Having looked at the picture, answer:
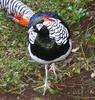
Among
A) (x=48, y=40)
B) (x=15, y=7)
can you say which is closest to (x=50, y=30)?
(x=48, y=40)

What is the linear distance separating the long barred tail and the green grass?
0.14m

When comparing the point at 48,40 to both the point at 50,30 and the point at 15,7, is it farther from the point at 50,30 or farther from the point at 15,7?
the point at 15,7

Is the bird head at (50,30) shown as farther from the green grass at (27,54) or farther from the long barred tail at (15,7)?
the long barred tail at (15,7)

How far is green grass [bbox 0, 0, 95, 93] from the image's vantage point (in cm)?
480

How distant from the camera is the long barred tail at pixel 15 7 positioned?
17.4 feet

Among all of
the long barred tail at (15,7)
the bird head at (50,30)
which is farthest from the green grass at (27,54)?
the bird head at (50,30)

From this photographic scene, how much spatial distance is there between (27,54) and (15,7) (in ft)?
2.36

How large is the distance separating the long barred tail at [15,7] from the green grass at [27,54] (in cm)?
14

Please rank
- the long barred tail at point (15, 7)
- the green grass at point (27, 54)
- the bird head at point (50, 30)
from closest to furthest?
1. the bird head at point (50, 30)
2. the green grass at point (27, 54)
3. the long barred tail at point (15, 7)

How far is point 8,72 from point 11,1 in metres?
1.09

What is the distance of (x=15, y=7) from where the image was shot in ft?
17.8

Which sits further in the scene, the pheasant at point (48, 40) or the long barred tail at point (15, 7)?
the long barred tail at point (15, 7)

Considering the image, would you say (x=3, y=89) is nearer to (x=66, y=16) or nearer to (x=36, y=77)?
(x=36, y=77)

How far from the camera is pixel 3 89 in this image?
4.73m
